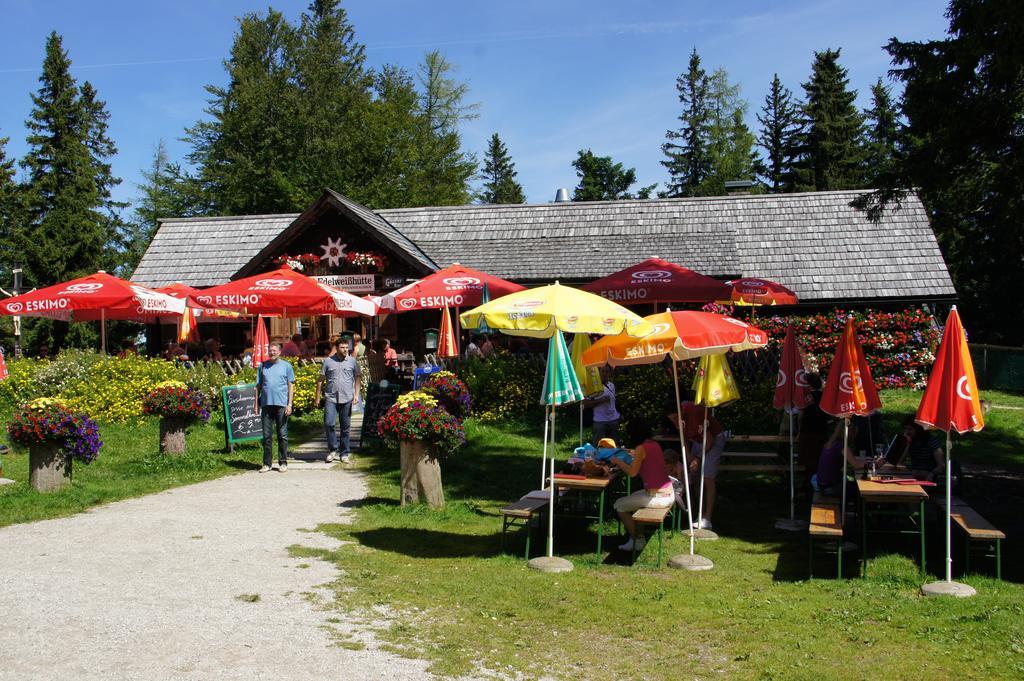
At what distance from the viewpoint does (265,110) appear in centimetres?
4659

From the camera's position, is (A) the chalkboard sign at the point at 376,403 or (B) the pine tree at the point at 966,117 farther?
(A) the chalkboard sign at the point at 376,403

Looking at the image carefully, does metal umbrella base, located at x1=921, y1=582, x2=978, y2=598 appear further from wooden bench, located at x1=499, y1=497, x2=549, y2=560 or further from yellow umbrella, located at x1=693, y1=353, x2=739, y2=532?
wooden bench, located at x1=499, y1=497, x2=549, y2=560

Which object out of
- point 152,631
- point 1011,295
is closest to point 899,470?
point 152,631

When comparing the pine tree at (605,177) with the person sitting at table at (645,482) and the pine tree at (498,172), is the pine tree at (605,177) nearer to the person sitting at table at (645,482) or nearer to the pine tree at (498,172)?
the pine tree at (498,172)

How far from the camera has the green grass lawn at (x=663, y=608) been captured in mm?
5879

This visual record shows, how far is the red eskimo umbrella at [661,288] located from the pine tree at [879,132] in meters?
32.9

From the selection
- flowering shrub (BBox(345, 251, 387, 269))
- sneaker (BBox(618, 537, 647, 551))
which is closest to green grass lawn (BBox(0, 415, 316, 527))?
sneaker (BBox(618, 537, 647, 551))

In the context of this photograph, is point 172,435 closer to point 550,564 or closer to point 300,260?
point 550,564

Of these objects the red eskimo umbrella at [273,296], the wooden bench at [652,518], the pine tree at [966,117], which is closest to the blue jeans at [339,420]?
the red eskimo umbrella at [273,296]

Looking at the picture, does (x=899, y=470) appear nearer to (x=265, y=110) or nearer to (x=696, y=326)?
(x=696, y=326)

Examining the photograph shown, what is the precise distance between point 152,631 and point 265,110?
43646 millimetres

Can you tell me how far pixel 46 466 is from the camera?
1109cm

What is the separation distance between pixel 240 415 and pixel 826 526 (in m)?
9.40

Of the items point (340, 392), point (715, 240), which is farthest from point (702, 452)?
point (715, 240)
